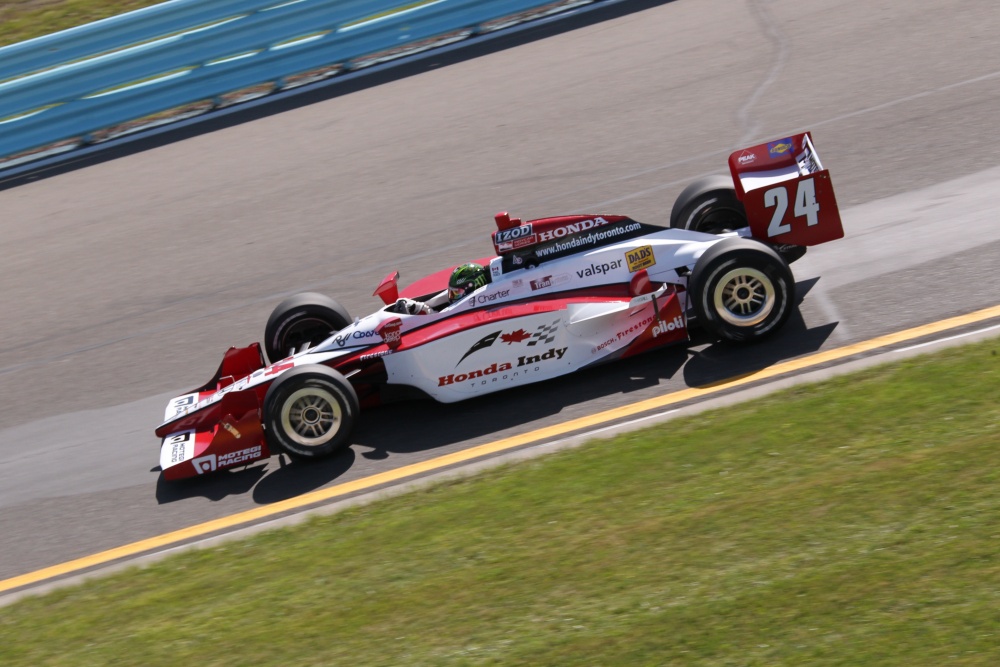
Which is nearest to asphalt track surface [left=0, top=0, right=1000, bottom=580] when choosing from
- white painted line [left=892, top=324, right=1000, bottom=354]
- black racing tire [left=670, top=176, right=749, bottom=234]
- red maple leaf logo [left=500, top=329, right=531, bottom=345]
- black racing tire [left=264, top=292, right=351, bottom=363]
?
white painted line [left=892, top=324, right=1000, bottom=354]

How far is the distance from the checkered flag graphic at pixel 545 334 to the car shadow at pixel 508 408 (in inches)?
15.2

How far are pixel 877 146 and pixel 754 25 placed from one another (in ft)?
13.1

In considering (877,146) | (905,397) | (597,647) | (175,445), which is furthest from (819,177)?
(175,445)

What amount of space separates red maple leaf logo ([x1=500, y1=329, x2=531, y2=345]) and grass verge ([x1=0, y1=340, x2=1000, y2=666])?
1.03m

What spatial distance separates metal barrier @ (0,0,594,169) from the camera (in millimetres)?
14703

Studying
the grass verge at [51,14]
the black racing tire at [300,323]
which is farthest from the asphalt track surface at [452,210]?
the grass verge at [51,14]

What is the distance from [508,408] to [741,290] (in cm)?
167

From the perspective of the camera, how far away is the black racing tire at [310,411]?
7109 mm

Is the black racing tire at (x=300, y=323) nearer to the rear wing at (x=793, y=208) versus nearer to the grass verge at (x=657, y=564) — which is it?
the grass verge at (x=657, y=564)

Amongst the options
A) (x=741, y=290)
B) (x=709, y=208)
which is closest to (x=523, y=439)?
(x=741, y=290)

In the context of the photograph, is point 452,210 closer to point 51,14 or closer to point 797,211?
point 797,211

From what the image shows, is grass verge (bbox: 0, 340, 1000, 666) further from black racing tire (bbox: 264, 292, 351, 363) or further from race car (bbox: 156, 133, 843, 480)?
black racing tire (bbox: 264, 292, 351, 363)

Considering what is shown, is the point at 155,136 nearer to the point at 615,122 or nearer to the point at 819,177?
the point at 615,122

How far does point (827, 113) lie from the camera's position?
10539 mm
